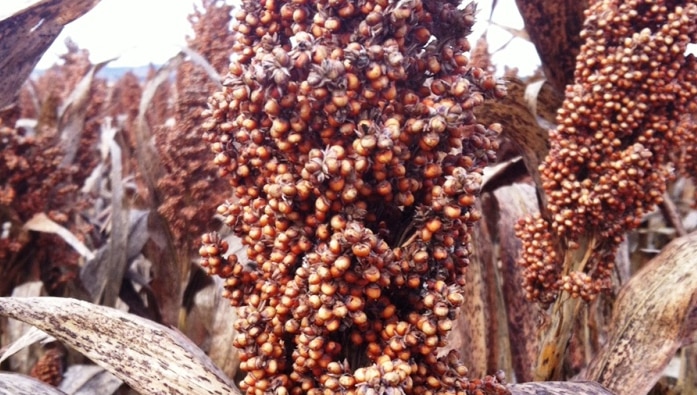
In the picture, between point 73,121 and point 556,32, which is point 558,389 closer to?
point 556,32

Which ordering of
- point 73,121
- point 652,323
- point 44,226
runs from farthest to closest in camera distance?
point 73,121 → point 44,226 → point 652,323

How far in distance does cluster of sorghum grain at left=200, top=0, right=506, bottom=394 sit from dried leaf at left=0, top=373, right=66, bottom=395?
41 centimetres

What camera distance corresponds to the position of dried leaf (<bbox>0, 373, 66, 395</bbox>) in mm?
1150

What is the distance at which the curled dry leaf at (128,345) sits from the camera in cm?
116

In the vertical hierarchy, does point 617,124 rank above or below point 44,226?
below

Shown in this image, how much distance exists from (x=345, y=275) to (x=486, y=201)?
6.29 feet

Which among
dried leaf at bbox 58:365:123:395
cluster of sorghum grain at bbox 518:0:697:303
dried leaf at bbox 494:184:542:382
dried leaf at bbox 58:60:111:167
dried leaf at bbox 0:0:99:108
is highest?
dried leaf at bbox 0:0:99:108

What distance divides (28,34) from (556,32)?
75.2 inches

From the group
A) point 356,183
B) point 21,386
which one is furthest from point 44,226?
point 356,183

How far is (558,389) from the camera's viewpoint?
4.49 feet

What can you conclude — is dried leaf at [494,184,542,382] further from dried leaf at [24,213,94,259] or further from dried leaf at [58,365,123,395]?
dried leaf at [24,213,94,259]

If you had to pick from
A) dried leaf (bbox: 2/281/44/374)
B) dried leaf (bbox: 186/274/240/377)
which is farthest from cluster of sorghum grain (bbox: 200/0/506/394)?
dried leaf (bbox: 2/281/44/374)

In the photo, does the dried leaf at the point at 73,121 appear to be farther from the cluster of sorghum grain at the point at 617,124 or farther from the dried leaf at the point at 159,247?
the cluster of sorghum grain at the point at 617,124

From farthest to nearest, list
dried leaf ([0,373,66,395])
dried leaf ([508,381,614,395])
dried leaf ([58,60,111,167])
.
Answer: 1. dried leaf ([58,60,111,167])
2. dried leaf ([508,381,614,395])
3. dried leaf ([0,373,66,395])
